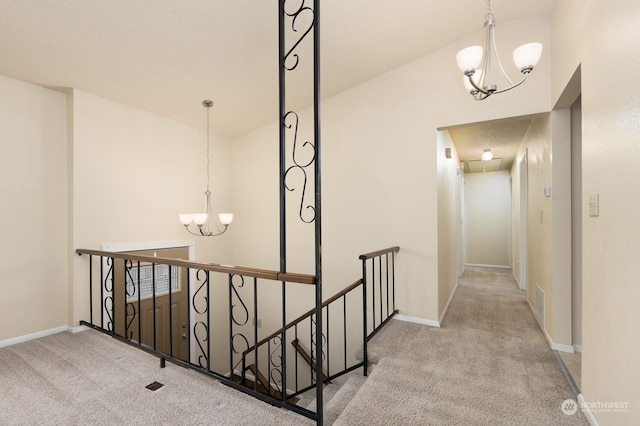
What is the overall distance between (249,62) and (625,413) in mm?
3441

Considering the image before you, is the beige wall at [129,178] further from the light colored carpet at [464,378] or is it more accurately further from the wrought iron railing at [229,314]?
the light colored carpet at [464,378]

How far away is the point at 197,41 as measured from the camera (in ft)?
8.48

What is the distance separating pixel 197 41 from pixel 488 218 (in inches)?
286

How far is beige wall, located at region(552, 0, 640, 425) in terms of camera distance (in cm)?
125

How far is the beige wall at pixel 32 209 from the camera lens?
110 inches

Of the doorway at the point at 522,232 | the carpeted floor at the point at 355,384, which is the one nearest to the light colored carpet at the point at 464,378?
the carpeted floor at the point at 355,384

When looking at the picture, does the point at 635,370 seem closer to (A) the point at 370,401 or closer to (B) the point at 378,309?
(A) the point at 370,401

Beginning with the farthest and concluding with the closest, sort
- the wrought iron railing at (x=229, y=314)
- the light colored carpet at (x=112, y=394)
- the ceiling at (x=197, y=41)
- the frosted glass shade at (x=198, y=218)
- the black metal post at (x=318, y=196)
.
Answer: the frosted glass shade at (x=198, y=218) → the wrought iron railing at (x=229, y=314) → the ceiling at (x=197, y=41) → the light colored carpet at (x=112, y=394) → the black metal post at (x=318, y=196)

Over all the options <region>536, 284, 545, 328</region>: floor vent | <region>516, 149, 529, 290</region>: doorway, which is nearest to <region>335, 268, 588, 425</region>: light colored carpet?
<region>536, 284, 545, 328</region>: floor vent

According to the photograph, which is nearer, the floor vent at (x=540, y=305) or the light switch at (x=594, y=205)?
the light switch at (x=594, y=205)

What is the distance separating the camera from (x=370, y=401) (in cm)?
191

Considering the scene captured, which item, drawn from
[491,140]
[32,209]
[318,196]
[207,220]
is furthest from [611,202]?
[32,209]

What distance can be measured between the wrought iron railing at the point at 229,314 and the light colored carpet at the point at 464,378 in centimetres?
32

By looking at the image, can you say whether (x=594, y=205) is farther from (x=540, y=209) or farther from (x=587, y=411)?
(x=540, y=209)
